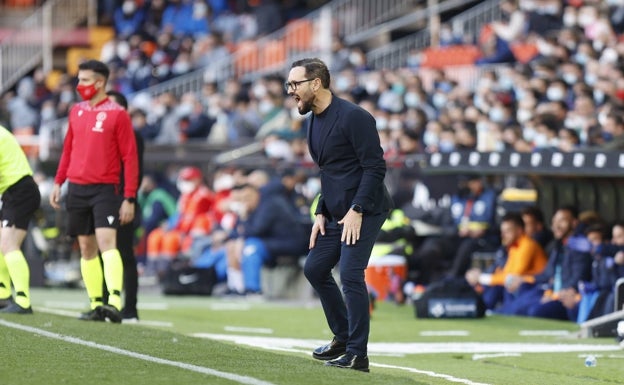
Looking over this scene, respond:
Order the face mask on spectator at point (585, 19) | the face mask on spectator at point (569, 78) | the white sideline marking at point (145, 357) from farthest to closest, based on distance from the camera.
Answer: the face mask on spectator at point (585, 19) → the face mask on spectator at point (569, 78) → the white sideline marking at point (145, 357)

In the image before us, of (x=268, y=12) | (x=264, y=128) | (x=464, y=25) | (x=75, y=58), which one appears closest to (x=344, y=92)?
(x=264, y=128)

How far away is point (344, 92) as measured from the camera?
77.6ft

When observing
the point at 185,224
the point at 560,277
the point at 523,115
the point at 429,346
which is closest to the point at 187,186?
the point at 185,224

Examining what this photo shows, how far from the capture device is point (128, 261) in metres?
13.8

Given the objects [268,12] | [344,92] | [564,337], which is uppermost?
[268,12]

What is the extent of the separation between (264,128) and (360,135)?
46.2 feet

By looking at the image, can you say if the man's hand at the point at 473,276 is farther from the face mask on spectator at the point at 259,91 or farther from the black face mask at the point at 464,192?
the face mask on spectator at the point at 259,91

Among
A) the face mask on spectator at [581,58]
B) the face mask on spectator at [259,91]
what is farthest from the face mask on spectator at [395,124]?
the face mask on spectator at [259,91]

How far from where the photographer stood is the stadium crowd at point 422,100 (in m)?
18.1

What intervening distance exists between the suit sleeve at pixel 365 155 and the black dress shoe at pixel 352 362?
871 millimetres

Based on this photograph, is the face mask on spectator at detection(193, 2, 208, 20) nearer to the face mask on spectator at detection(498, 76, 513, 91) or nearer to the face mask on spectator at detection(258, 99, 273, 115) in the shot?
the face mask on spectator at detection(258, 99, 273, 115)

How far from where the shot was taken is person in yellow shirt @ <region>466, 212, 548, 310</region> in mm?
16875

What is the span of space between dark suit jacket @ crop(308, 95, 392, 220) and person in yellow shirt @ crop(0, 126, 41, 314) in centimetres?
425

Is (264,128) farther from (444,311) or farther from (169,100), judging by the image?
(444,311)
